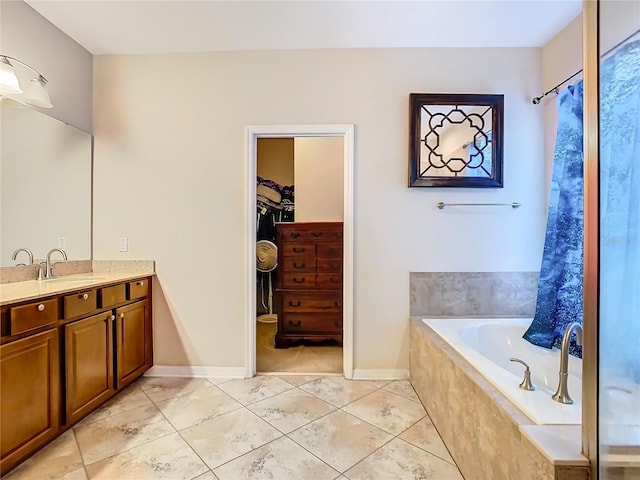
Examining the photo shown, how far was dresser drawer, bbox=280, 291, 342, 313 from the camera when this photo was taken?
3.23 m

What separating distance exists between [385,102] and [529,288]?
1.89m

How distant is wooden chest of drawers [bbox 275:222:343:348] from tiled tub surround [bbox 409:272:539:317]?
997 millimetres

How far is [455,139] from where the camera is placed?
2449mm

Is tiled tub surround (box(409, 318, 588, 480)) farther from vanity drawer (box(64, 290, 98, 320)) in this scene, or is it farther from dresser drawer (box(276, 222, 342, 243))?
vanity drawer (box(64, 290, 98, 320))

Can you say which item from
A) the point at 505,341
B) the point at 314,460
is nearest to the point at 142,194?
the point at 314,460

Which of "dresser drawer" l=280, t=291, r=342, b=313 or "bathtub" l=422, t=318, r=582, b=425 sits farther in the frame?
"dresser drawer" l=280, t=291, r=342, b=313

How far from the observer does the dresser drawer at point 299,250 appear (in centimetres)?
324

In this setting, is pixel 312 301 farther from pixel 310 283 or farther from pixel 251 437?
pixel 251 437

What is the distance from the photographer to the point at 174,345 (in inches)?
101

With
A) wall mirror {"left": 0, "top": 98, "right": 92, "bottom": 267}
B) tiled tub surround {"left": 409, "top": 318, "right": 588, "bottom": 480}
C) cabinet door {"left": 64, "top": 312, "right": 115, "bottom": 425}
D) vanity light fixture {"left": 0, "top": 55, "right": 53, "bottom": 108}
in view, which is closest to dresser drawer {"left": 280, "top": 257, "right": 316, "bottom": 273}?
tiled tub surround {"left": 409, "top": 318, "right": 588, "bottom": 480}

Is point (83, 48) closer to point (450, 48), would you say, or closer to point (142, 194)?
point (142, 194)

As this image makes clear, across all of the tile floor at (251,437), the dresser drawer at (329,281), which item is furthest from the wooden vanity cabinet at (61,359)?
the dresser drawer at (329,281)

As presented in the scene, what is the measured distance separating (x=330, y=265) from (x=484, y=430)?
2113mm

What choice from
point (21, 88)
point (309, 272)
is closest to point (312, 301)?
point (309, 272)
